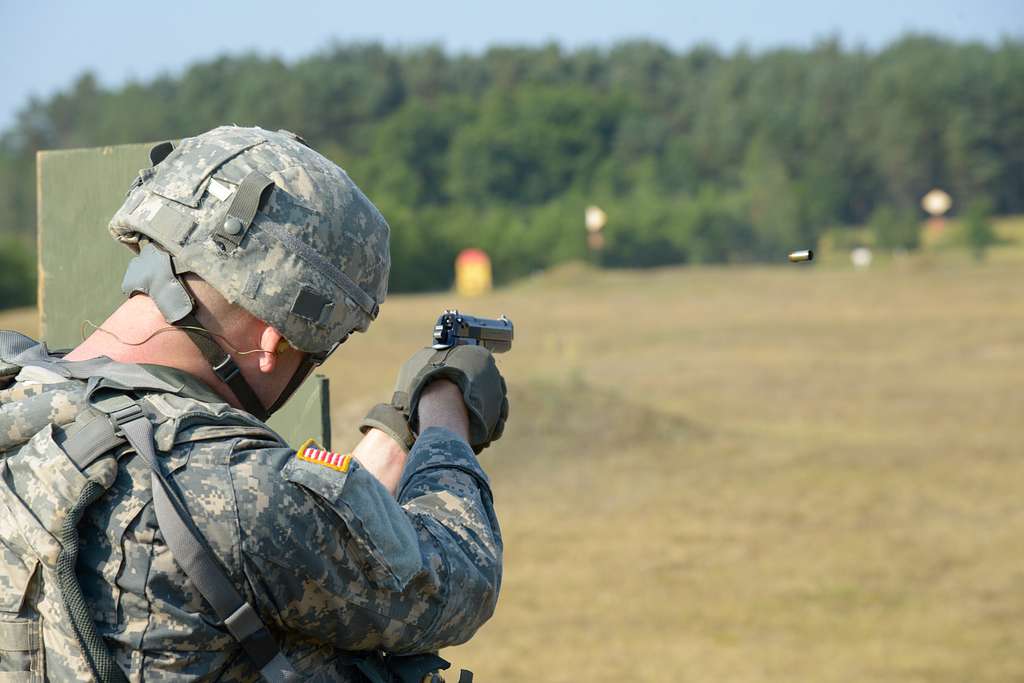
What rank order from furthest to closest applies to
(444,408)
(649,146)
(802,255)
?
(649,146)
(802,255)
(444,408)

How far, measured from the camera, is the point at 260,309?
1784 millimetres

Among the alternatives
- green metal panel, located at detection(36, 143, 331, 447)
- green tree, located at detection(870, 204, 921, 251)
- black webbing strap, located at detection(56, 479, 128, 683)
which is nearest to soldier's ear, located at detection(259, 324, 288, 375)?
black webbing strap, located at detection(56, 479, 128, 683)

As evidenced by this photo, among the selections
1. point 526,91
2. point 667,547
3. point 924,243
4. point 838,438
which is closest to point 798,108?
point 526,91

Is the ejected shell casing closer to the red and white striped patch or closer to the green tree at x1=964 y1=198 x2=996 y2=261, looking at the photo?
the red and white striped patch

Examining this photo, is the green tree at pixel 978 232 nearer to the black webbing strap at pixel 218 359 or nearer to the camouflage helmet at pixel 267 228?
the camouflage helmet at pixel 267 228

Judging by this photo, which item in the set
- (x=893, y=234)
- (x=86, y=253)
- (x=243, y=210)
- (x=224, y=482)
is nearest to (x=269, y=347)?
(x=243, y=210)

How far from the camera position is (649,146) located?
56.3m

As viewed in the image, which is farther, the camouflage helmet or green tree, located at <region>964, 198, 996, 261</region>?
green tree, located at <region>964, 198, 996, 261</region>

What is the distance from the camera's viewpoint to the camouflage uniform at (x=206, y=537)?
1.56m

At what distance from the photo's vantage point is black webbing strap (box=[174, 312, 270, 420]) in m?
1.76

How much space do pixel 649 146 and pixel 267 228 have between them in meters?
55.5

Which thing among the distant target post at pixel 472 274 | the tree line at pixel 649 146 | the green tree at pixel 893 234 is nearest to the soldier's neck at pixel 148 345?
the tree line at pixel 649 146

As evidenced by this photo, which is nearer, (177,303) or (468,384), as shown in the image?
(177,303)

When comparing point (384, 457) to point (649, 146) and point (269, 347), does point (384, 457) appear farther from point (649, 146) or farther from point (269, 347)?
point (649, 146)
